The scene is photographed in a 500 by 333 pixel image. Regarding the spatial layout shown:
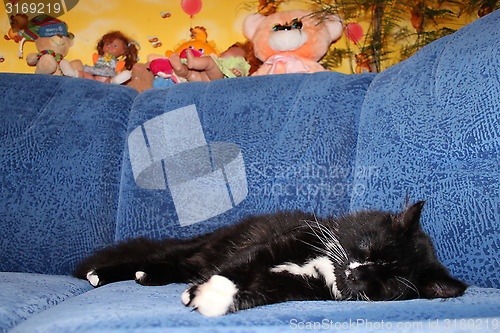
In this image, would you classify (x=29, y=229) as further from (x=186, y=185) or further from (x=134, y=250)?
(x=186, y=185)

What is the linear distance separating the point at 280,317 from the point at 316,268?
1.17 ft

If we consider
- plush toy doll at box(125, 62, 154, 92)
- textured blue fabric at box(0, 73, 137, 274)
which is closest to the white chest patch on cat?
textured blue fabric at box(0, 73, 137, 274)

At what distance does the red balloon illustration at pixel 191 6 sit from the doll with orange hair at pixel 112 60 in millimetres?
453

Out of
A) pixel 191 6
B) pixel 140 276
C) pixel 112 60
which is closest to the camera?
pixel 140 276

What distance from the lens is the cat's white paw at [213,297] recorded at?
692 millimetres

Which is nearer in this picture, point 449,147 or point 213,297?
point 213,297

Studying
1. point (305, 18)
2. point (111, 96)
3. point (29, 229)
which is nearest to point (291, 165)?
point (111, 96)

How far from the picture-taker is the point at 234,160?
4.86 feet

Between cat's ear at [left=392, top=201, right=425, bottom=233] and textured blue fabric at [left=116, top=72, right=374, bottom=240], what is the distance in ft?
1.28

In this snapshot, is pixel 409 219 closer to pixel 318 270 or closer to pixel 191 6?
pixel 318 270

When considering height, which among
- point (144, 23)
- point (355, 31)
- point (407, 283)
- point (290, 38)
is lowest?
point (407, 283)

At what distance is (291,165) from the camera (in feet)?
4.60

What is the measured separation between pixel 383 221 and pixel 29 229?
4.14 ft

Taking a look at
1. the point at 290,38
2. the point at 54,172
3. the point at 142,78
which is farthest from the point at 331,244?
the point at 142,78
